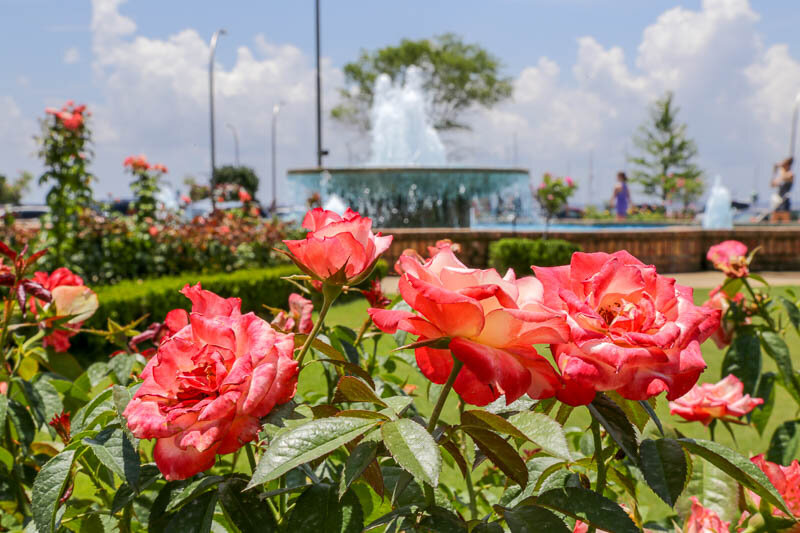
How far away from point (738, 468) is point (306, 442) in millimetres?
392

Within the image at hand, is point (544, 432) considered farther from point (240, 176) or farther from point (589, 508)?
point (240, 176)

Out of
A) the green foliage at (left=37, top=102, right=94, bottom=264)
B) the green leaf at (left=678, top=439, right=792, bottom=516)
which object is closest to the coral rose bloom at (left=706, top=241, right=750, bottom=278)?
the green leaf at (left=678, top=439, right=792, bottom=516)

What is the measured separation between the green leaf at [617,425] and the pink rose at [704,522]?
373 mm

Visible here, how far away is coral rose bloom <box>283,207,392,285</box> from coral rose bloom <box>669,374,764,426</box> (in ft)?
2.77

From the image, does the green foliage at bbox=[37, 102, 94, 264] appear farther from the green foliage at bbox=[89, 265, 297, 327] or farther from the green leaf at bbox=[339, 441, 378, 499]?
the green leaf at bbox=[339, 441, 378, 499]

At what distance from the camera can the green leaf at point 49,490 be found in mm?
662

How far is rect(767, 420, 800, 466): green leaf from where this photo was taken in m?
1.46

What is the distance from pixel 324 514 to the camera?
634 mm

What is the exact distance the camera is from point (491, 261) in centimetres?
1111

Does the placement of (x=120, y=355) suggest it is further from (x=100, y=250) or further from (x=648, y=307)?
(x=100, y=250)

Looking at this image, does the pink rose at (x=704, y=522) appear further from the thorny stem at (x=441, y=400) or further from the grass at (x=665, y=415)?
the grass at (x=665, y=415)

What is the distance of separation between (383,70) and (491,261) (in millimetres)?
28008

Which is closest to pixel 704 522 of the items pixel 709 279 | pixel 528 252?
pixel 528 252

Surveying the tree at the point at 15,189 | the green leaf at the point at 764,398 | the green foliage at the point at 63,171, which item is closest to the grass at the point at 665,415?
the green leaf at the point at 764,398
